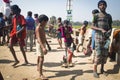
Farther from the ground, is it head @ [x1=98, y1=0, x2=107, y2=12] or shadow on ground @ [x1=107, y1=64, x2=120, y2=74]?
head @ [x1=98, y1=0, x2=107, y2=12]

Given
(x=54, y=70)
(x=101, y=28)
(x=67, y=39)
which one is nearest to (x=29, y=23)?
(x=67, y=39)

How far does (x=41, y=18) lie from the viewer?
6.57 metres

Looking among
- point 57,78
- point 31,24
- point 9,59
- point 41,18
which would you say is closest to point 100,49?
point 57,78

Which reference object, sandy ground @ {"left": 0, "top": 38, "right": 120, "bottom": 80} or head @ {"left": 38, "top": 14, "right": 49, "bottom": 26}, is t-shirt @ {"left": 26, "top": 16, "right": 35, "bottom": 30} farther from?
head @ {"left": 38, "top": 14, "right": 49, "bottom": 26}

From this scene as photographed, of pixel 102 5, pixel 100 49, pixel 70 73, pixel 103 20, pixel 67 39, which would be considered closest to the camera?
pixel 102 5

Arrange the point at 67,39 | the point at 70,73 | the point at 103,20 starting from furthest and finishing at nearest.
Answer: the point at 67,39, the point at 70,73, the point at 103,20

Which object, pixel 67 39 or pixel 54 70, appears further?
pixel 67 39

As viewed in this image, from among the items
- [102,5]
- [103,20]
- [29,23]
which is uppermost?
[102,5]

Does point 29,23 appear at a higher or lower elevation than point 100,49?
higher

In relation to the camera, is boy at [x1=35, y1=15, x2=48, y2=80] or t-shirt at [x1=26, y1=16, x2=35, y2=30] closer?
boy at [x1=35, y1=15, x2=48, y2=80]

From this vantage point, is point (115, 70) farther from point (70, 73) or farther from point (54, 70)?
point (54, 70)

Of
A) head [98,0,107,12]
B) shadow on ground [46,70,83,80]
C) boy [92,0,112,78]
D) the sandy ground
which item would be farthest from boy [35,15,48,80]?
head [98,0,107,12]

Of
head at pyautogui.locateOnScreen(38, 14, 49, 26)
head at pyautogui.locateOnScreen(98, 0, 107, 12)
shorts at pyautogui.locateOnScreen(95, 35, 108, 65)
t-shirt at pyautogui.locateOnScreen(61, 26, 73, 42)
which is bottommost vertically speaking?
shorts at pyautogui.locateOnScreen(95, 35, 108, 65)

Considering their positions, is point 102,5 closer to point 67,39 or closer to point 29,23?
point 67,39
